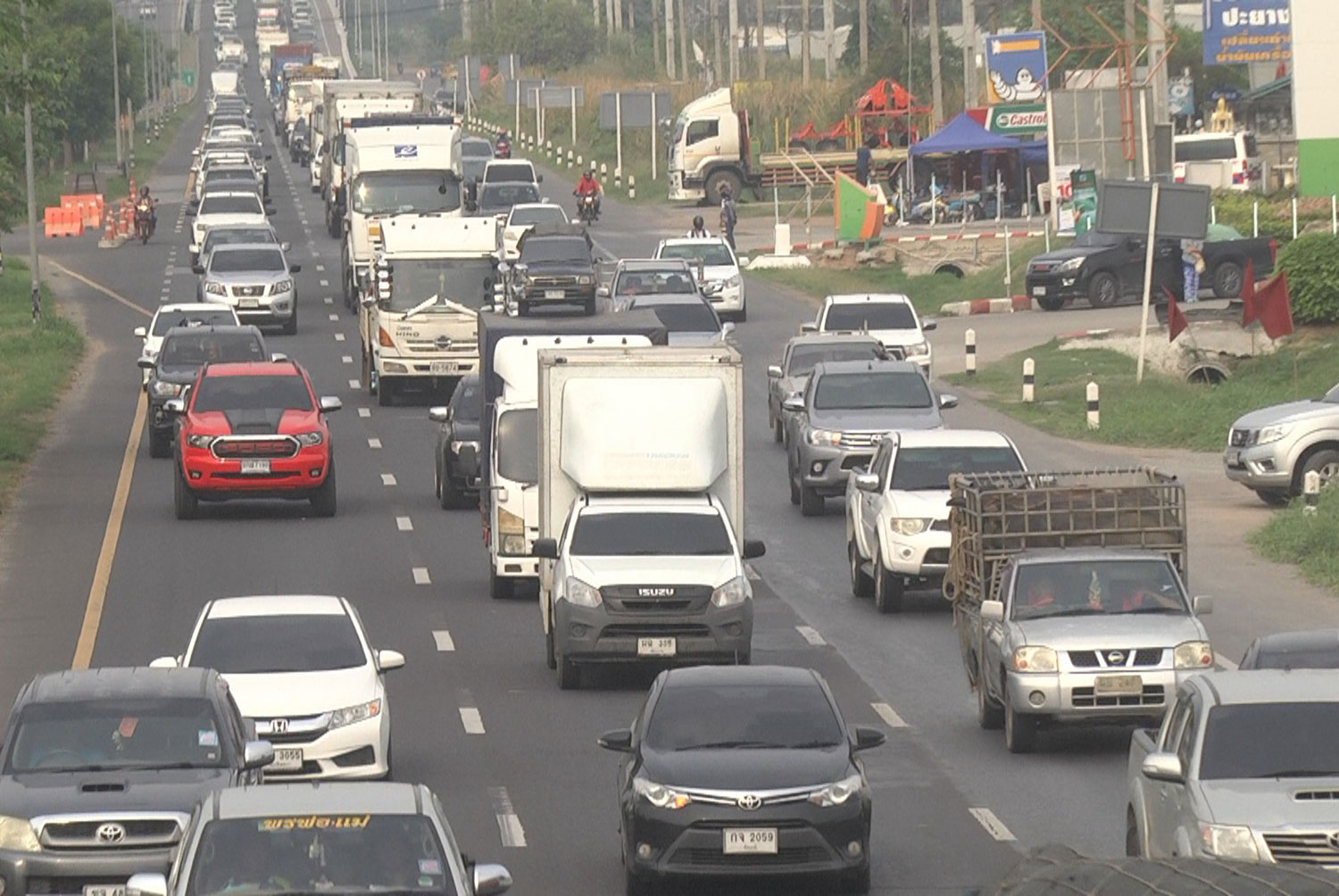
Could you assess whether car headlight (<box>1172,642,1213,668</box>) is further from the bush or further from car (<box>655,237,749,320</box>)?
car (<box>655,237,749,320</box>)

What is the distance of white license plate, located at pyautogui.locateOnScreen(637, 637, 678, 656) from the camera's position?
2355cm

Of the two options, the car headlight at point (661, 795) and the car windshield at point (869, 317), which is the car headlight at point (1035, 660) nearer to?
the car headlight at point (661, 795)

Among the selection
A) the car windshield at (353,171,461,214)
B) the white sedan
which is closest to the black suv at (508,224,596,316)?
the car windshield at (353,171,461,214)

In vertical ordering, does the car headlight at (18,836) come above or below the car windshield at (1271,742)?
below

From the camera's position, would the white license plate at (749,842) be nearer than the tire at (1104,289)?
Yes

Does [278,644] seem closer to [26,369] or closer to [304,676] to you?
[304,676]

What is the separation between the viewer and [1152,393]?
43781mm

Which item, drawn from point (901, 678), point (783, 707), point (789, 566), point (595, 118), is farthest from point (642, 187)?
point (783, 707)

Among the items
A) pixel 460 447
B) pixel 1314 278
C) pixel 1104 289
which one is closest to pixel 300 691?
pixel 460 447

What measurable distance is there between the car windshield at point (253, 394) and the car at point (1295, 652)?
18170mm

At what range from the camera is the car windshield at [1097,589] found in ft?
68.6

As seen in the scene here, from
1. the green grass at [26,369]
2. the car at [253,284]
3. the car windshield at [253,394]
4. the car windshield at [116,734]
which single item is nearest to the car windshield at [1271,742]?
the car windshield at [116,734]

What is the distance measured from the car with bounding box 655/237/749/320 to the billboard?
18.7 meters

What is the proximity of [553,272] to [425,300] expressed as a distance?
324 inches
